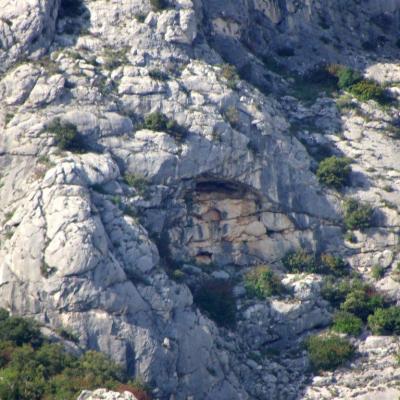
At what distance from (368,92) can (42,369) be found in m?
26.7

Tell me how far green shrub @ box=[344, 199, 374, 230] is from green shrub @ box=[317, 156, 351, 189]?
125 centimetres

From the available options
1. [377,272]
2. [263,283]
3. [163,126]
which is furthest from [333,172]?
[163,126]

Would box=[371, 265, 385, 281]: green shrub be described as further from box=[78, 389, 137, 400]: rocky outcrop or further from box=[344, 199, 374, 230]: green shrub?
box=[78, 389, 137, 400]: rocky outcrop

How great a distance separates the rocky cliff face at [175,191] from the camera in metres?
52.2

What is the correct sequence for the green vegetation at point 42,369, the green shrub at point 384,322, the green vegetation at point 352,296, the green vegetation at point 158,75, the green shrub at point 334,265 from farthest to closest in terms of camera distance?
the green vegetation at point 158,75
the green shrub at point 334,265
the green vegetation at point 352,296
the green shrub at point 384,322
the green vegetation at point 42,369

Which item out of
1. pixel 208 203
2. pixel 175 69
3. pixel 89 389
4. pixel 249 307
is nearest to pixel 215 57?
pixel 175 69

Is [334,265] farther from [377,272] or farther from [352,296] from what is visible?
[352,296]

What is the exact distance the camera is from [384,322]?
184 ft

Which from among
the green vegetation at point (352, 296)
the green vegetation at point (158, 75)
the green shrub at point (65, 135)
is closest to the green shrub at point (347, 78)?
the green vegetation at point (158, 75)

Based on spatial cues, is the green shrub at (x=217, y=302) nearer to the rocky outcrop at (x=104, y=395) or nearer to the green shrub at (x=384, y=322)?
the green shrub at (x=384, y=322)

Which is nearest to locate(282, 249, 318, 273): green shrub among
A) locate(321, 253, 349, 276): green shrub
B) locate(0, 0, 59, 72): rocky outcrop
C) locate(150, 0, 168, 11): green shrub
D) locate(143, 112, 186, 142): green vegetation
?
locate(321, 253, 349, 276): green shrub

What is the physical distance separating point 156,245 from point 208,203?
13.8 feet

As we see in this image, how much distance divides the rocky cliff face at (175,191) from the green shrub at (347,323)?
621mm

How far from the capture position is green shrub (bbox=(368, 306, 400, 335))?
55.9m
